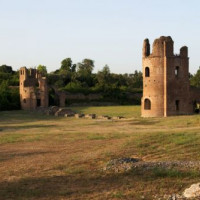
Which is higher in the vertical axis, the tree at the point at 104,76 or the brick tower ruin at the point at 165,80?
the tree at the point at 104,76

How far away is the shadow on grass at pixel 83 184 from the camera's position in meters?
9.16

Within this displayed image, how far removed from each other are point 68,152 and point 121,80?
63478mm

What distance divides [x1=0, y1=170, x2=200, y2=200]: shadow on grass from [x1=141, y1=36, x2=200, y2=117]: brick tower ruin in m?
22.8

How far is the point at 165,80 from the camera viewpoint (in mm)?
32719

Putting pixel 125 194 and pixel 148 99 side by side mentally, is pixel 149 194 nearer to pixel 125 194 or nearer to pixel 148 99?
pixel 125 194

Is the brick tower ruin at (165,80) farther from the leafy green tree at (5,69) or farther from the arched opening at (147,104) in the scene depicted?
the leafy green tree at (5,69)

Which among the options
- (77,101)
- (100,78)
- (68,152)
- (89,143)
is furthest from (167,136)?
(100,78)

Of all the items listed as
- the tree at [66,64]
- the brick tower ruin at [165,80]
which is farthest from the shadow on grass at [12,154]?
the tree at [66,64]

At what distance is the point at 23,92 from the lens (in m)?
49.7

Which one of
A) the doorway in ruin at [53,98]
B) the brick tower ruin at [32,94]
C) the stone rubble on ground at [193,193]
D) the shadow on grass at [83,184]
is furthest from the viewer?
the doorway in ruin at [53,98]

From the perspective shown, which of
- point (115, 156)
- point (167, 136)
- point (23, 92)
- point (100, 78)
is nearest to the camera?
point (115, 156)

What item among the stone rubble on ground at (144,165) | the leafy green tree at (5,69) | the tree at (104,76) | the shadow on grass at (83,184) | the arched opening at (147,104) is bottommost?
the shadow on grass at (83,184)

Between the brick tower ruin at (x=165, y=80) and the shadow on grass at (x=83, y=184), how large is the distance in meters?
22.8

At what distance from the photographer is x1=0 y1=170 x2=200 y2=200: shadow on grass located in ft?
30.0
